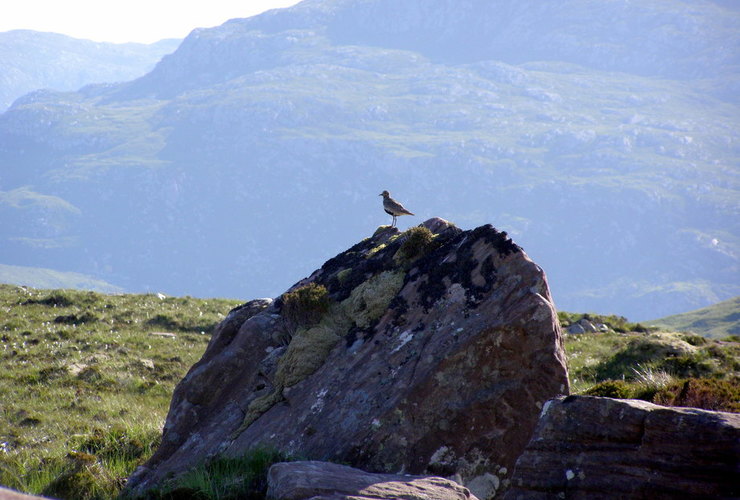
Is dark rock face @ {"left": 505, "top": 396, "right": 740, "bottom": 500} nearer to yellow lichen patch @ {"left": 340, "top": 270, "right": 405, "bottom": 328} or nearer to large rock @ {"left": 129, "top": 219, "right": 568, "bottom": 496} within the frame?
large rock @ {"left": 129, "top": 219, "right": 568, "bottom": 496}

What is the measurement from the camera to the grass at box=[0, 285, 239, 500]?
14.0 metres

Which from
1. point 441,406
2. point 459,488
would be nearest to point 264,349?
point 441,406

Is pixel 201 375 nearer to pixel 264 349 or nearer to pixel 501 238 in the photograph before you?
pixel 264 349

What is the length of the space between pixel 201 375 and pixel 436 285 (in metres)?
5.14

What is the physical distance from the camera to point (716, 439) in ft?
24.7

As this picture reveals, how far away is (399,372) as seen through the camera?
11.4 metres

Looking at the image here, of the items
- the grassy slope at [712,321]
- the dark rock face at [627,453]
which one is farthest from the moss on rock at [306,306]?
the grassy slope at [712,321]

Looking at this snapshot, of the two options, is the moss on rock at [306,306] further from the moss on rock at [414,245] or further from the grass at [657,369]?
the grass at [657,369]

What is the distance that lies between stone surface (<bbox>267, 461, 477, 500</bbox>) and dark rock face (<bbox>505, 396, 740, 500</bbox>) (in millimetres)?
960

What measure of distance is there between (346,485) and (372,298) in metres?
5.30

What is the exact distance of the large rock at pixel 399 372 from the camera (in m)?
10.5

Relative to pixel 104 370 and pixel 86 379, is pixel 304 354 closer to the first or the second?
pixel 86 379

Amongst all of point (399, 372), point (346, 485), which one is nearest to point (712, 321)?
point (399, 372)

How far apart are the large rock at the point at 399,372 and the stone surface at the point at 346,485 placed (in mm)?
1355
